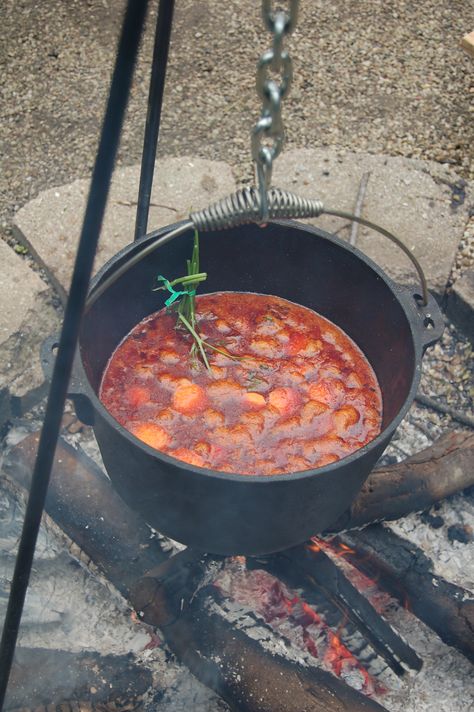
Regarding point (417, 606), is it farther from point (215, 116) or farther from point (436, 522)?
point (215, 116)

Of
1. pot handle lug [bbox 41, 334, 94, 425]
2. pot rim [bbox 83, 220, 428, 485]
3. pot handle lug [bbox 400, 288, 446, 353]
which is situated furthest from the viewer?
pot handle lug [bbox 400, 288, 446, 353]

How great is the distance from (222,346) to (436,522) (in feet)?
3.79

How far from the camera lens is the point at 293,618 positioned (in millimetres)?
2666

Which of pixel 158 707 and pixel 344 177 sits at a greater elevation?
pixel 344 177

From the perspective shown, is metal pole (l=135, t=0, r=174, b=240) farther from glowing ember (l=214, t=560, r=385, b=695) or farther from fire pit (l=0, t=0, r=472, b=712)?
glowing ember (l=214, t=560, r=385, b=695)

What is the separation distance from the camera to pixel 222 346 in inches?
101

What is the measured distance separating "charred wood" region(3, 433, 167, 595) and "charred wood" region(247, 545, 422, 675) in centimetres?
44

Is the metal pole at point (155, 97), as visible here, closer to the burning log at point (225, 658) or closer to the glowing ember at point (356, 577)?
the burning log at point (225, 658)

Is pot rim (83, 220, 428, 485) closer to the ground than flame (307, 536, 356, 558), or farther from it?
farther from it

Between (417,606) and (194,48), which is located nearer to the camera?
(417,606)

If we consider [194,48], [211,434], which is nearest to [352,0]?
[194,48]

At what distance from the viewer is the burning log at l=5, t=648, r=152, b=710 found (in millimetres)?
2404

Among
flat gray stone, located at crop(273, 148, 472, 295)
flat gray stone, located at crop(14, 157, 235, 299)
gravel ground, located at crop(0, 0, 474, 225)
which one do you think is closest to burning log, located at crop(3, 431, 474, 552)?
flat gray stone, located at crop(14, 157, 235, 299)

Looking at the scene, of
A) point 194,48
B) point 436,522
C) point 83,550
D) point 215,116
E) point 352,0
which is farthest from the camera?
point 352,0
